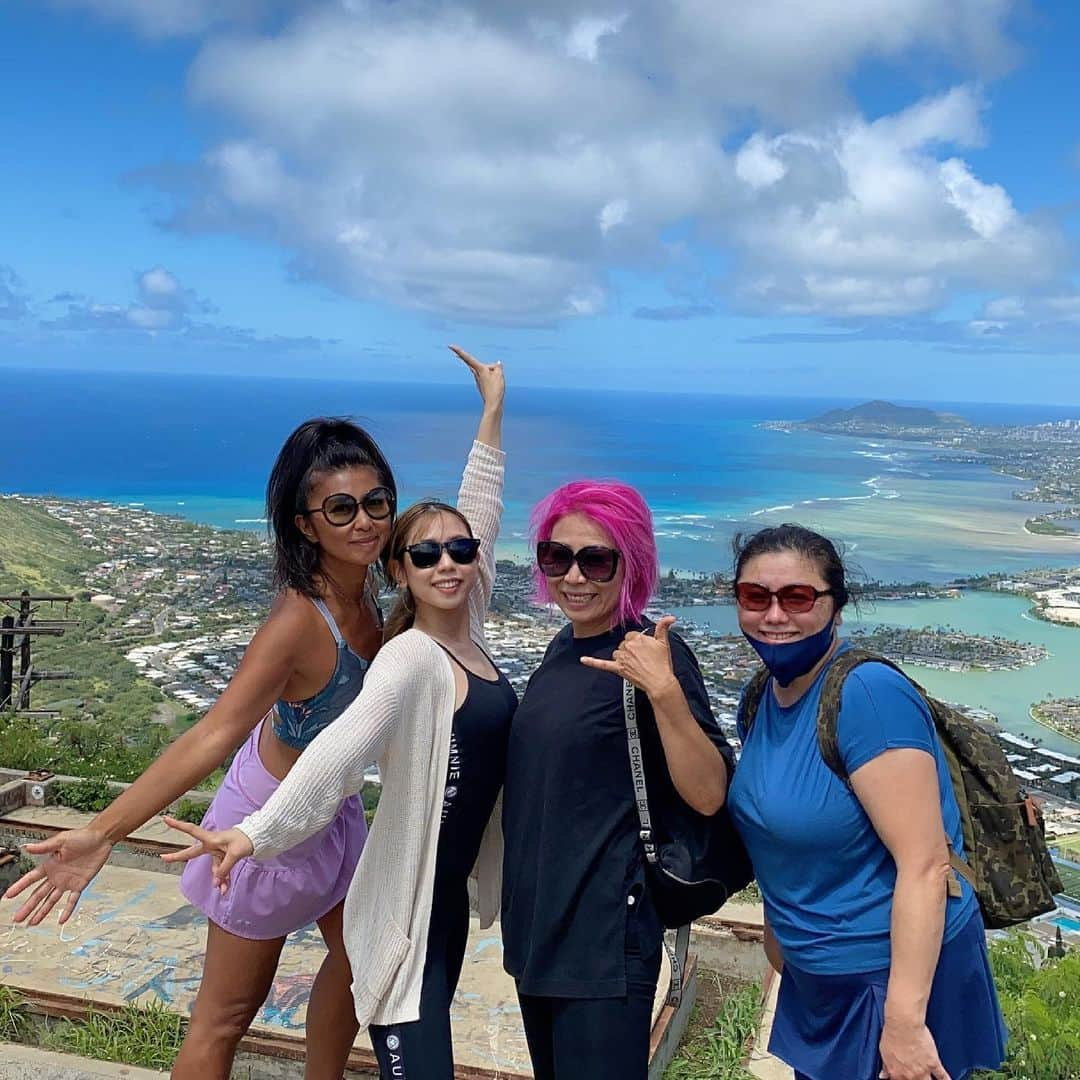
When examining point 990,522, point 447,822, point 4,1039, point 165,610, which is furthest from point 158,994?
point 990,522

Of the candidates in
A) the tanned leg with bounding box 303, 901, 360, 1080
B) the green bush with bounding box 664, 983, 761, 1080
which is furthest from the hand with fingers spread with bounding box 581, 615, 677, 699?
the green bush with bounding box 664, 983, 761, 1080

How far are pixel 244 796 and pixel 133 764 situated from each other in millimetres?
3676

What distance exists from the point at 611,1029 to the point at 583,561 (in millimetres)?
912

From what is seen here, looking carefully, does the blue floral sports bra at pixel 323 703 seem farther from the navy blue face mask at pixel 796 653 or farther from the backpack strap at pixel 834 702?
the backpack strap at pixel 834 702

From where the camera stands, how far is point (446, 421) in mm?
87500

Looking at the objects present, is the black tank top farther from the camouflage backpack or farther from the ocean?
the ocean

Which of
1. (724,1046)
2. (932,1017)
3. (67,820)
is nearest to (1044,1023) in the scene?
(724,1046)

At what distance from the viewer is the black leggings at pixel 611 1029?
6.83ft

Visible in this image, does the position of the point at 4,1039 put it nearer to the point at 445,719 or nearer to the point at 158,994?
the point at 158,994

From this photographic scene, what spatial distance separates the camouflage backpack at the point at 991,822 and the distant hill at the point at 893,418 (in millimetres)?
94824

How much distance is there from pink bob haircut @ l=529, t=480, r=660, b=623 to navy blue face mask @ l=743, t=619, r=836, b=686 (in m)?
0.31

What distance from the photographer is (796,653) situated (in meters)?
2.03

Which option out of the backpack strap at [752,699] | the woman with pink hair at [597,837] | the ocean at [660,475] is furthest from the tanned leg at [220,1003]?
the ocean at [660,475]

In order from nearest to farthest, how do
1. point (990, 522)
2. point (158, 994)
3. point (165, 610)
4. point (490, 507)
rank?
point (490, 507) < point (158, 994) < point (165, 610) < point (990, 522)
